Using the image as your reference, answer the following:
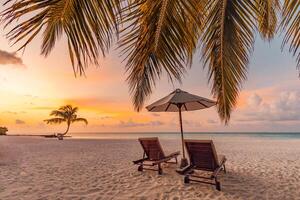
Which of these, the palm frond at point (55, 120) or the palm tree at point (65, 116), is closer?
the palm frond at point (55, 120)

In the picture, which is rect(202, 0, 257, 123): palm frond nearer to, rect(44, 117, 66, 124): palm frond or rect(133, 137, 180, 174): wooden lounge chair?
rect(133, 137, 180, 174): wooden lounge chair

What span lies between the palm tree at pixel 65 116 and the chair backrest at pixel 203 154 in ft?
92.7

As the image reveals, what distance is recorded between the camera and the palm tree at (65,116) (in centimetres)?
3042

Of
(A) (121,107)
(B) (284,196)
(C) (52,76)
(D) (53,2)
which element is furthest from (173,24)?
(A) (121,107)

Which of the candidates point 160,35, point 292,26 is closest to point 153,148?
point 160,35

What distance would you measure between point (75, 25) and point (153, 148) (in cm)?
516

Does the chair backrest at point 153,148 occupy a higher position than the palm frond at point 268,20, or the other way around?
the palm frond at point 268,20

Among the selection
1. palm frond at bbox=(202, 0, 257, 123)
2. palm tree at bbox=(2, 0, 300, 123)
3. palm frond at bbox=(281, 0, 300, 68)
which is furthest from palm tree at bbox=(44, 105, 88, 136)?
palm frond at bbox=(281, 0, 300, 68)

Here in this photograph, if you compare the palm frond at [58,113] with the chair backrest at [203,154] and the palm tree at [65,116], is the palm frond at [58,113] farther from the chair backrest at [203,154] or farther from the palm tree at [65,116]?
the chair backrest at [203,154]

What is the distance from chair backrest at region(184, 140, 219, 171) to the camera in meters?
4.67

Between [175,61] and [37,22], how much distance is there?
114 cm

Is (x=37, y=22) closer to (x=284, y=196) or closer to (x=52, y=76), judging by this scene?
(x=284, y=196)

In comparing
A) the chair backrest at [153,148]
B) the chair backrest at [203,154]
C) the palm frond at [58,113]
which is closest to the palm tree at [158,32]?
the chair backrest at [203,154]

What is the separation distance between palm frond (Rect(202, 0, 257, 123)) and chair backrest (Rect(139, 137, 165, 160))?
3.19 meters
